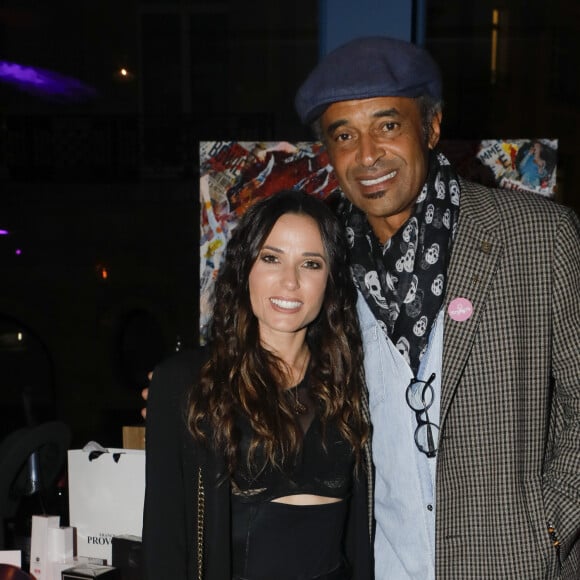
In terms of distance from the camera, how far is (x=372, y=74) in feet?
5.77

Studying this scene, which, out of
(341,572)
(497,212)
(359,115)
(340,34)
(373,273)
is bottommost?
(341,572)

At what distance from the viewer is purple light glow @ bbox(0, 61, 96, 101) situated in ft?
16.0

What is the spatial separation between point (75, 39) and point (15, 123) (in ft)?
2.22

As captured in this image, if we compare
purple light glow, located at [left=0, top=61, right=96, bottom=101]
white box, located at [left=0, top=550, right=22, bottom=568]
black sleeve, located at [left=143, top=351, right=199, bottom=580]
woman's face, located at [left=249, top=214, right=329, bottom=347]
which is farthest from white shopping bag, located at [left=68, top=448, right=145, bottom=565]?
purple light glow, located at [left=0, top=61, right=96, bottom=101]

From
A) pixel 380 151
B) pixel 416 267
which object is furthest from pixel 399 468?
pixel 380 151

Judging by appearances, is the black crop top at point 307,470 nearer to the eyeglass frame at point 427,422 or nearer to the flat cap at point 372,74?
the eyeglass frame at point 427,422

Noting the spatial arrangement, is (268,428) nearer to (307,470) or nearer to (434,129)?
(307,470)

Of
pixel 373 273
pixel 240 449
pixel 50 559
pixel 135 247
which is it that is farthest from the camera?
pixel 135 247

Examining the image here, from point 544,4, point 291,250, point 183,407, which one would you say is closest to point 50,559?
point 183,407

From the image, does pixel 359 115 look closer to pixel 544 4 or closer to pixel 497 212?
pixel 497 212

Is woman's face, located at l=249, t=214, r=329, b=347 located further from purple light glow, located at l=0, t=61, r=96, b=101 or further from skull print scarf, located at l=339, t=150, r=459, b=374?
purple light glow, located at l=0, t=61, r=96, b=101

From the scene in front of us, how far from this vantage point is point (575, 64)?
408cm

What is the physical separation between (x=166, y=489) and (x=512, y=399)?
0.81m

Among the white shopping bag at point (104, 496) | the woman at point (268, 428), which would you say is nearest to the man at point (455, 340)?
the woman at point (268, 428)
